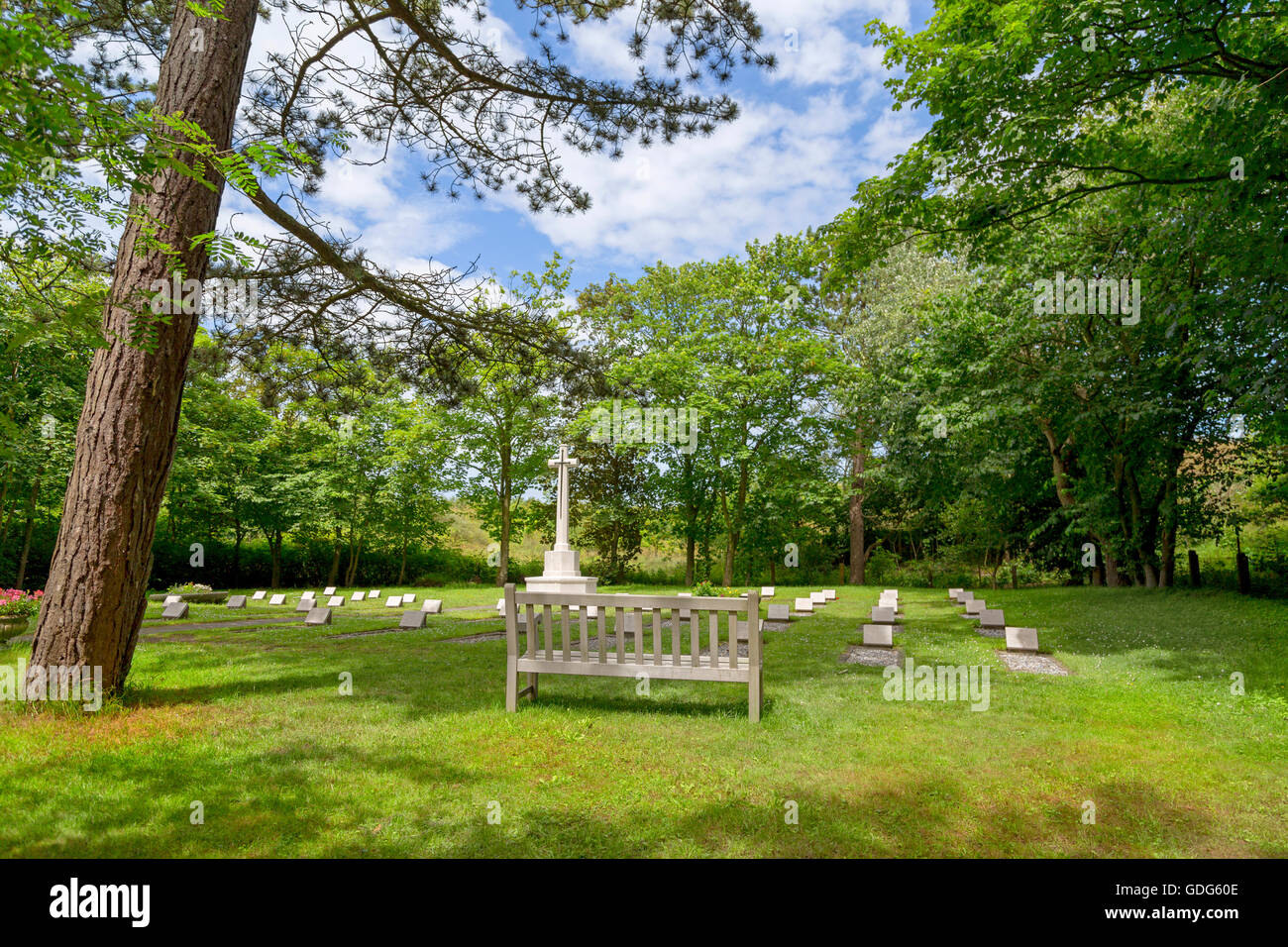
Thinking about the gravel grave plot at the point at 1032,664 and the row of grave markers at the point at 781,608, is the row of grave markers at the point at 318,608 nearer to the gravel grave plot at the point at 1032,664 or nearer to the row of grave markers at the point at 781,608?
the row of grave markers at the point at 781,608

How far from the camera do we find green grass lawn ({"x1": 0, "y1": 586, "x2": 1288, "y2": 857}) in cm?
344

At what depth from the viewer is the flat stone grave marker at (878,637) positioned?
10.0 m

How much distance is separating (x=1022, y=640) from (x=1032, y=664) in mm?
646

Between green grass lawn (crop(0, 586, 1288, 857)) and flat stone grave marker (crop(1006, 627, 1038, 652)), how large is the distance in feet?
3.94

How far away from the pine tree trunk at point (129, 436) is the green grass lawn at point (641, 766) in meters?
0.65

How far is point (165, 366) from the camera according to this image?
5855mm

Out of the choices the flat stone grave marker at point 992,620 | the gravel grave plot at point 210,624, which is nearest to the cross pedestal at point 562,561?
the gravel grave plot at point 210,624

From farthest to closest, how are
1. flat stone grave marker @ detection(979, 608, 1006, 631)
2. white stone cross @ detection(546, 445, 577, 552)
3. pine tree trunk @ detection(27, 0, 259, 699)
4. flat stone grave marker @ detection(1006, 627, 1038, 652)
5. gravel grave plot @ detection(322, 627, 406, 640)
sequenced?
white stone cross @ detection(546, 445, 577, 552) → gravel grave plot @ detection(322, 627, 406, 640) → flat stone grave marker @ detection(979, 608, 1006, 631) → flat stone grave marker @ detection(1006, 627, 1038, 652) → pine tree trunk @ detection(27, 0, 259, 699)

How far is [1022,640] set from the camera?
948cm

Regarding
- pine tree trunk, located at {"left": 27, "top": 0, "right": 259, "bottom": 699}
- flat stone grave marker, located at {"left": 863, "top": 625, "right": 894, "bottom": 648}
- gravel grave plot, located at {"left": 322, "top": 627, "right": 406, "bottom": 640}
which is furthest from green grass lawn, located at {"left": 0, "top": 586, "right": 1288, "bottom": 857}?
gravel grave plot, located at {"left": 322, "top": 627, "right": 406, "bottom": 640}

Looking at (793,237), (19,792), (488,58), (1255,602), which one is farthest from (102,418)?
(793,237)

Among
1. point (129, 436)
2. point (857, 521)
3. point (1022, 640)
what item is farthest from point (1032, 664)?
point (857, 521)

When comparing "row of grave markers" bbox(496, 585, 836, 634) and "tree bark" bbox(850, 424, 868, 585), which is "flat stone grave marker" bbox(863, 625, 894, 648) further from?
"tree bark" bbox(850, 424, 868, 585)

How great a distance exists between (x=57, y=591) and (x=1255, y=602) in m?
19.0
